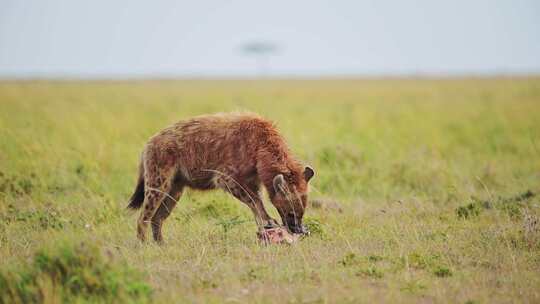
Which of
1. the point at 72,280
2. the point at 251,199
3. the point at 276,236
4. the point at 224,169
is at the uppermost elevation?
the point at 224,169

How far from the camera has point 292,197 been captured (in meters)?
6.99

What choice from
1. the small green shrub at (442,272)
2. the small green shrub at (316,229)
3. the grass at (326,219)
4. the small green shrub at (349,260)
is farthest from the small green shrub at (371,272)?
the small green shrub at (316,229)

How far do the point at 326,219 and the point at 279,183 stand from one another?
133 centimetres

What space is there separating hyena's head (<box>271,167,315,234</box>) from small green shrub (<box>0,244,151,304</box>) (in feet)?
6.67

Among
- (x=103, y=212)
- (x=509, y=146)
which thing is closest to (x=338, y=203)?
(x=103, y=212)

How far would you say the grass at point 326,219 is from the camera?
5.41 meters

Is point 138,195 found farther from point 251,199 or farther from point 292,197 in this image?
point 292,197

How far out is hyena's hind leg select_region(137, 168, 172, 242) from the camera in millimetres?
7148

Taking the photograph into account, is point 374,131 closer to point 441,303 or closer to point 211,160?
point 211,160

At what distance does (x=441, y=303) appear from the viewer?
16.7 ft

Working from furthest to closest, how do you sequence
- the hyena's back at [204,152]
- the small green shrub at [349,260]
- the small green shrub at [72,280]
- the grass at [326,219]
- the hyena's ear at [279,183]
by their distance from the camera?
1. the hyena's back at [204,152]
2. the hyena's ear at [279,183]
3. the small green shrub at [349,260]
4. the grass at [326,219]
5. the small green shrub at [72,280]

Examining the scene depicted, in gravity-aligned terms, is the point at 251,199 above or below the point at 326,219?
above

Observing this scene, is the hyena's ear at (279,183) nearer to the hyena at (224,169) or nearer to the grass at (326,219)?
the hyena at (224,169)

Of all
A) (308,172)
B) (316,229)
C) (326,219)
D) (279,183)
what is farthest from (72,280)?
(326,219)
